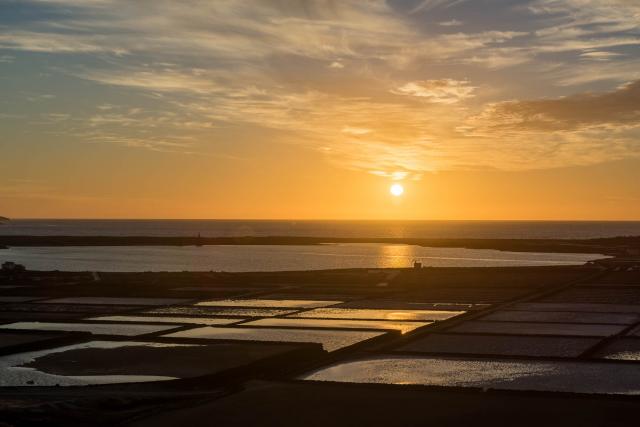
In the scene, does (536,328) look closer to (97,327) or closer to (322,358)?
(322,358)

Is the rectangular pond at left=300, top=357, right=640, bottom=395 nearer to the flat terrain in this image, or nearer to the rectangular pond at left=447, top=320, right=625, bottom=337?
the flat terrain

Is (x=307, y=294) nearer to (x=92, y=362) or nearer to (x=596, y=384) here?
(x=92, y=362)

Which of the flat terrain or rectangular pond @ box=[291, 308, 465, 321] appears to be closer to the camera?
the flat terrain

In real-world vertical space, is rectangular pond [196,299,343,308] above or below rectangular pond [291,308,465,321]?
above

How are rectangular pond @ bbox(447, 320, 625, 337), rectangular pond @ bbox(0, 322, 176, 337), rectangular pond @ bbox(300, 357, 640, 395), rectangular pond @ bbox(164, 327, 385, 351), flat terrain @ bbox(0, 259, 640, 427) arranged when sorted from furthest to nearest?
rectangular pond @ bbox(0, 322, 176, 337) → rectangular pond @ bbox(447, 320, 625, 337) → rectangular pond @ bbox(164, 327, 385, 351) → rectangular pond @ bbox(300, 357, 640, 395) → flat terrain @ bbox(0, 259, 640, 427)

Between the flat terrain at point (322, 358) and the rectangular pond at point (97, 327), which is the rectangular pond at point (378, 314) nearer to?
the flat terrain at point (322, 358)

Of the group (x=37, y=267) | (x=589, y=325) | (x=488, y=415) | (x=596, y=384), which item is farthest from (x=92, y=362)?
(x=37, y=267)

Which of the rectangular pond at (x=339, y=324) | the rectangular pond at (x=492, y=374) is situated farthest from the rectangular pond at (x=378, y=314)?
the rectangular pond at (x=492, y=374)

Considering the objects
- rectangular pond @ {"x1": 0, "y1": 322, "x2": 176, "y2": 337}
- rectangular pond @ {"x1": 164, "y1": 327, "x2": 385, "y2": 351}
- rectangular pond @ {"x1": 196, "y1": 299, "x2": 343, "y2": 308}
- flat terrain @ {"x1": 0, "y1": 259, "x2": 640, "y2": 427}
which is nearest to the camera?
flat terrain @ {"x1": 0, "y1": 259, "x2": 640, "y2": 427}

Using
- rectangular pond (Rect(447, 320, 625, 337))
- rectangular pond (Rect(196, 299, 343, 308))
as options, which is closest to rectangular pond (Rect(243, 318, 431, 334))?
rectangular pond (Rect(447, 320, 625, 337))
